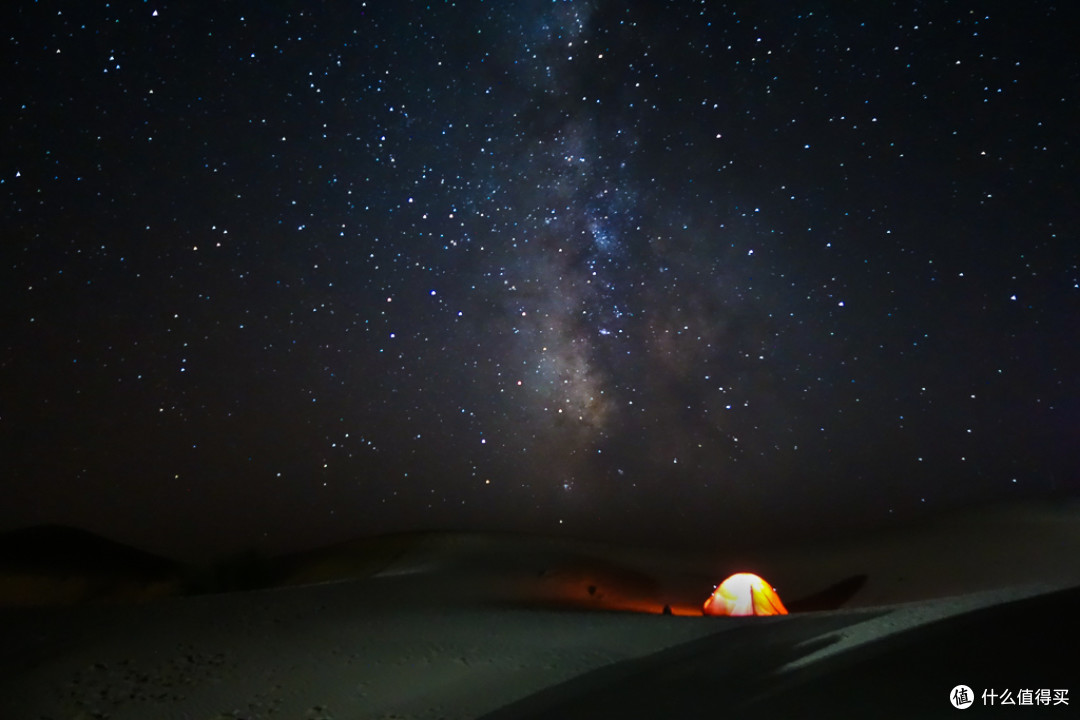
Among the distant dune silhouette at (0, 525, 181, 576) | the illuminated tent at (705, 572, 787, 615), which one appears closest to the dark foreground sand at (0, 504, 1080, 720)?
the illuminated tent at (705, 572, 787, 615)

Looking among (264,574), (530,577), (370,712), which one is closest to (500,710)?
(370,712)

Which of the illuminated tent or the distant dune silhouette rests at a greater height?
the distant dune silhouette

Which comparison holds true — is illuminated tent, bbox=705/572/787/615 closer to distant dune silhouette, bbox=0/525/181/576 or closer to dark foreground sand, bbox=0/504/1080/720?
dark foreground sand, bbox=0/504/1080/720

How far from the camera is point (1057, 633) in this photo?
4.98 m

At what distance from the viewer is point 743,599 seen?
13.3m

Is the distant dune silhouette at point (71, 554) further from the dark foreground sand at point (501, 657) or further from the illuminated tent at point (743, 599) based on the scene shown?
the illuminated tent at point (743, 599)

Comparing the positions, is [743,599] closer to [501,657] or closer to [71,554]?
[501,657]

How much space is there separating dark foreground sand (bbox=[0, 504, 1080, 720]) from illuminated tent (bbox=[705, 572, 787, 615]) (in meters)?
3.66

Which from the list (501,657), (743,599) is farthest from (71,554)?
(501,657)

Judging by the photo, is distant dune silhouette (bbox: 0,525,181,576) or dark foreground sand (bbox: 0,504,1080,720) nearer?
dark foreground sand (bbox: 0,504,1080,720)

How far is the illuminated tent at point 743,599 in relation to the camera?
13.2 metres

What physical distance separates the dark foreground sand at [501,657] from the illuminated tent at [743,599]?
3.66m

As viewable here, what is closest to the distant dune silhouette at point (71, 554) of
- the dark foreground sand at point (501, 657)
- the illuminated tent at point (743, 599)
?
the dark foreground sand at point (501, 657)

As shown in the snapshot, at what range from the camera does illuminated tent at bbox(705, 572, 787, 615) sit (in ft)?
43.4
